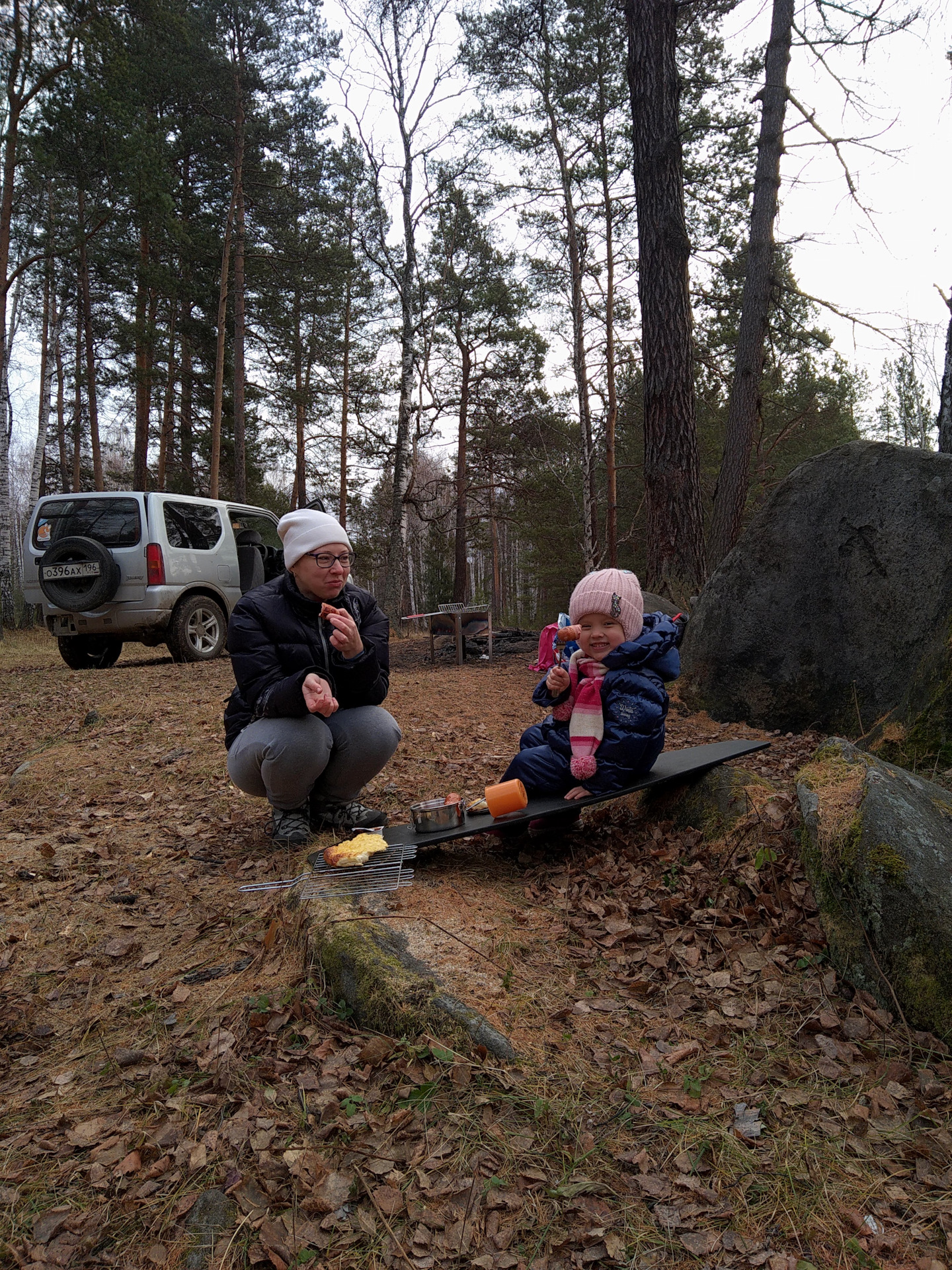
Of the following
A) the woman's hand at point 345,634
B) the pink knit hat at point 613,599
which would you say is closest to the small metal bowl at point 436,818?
the woman's hand at point 345,634

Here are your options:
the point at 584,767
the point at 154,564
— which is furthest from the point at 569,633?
the point at 154,564

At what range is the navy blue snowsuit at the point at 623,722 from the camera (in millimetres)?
3184

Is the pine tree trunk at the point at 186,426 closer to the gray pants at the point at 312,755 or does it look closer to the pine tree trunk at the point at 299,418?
the pine tree trunk at the point at 299,418

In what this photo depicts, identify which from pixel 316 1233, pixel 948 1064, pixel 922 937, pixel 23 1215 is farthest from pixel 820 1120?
pixel 23 1215

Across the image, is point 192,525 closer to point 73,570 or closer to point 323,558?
point 73,570

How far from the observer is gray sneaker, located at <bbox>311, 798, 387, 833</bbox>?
3.67 meters

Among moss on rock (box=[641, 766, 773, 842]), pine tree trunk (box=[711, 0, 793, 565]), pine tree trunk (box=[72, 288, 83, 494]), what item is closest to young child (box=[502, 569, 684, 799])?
moss on rock (box=[641, 766, 773, 842])

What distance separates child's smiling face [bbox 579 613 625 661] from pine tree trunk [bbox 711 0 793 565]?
Result: 230 inches

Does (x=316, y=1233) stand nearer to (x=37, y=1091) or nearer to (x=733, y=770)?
(x=37, y=1091)

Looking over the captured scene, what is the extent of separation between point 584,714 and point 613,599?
1.65ft

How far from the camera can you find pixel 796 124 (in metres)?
8.33

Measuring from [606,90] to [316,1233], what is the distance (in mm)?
18875

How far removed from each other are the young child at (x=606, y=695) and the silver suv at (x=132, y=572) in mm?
6720

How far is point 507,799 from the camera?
316 centimetres
